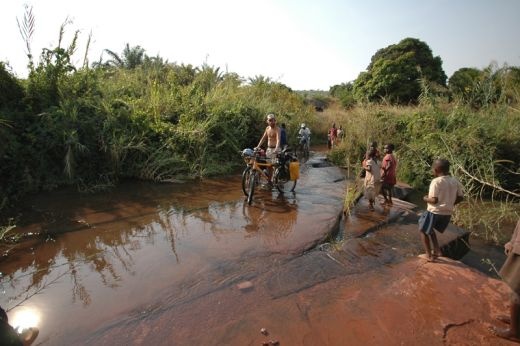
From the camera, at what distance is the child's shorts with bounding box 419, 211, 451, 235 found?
177 inches

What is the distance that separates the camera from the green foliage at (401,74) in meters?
25.4

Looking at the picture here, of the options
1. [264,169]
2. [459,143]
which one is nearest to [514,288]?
[264,169]

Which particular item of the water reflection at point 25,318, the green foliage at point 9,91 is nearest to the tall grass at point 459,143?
the water reflection at point 25,318

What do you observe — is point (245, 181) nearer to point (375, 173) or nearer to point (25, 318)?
point (375, 173)

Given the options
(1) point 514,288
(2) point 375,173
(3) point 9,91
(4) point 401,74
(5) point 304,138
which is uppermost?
(4) point 401,74

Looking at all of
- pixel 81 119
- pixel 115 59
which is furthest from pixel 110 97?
pixel 115 59

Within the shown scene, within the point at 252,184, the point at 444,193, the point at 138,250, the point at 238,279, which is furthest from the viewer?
the point at 252,184

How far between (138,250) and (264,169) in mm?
3691

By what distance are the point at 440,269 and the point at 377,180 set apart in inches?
113

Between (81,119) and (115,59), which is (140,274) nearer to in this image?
(81,119)

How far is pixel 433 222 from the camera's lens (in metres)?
4.50

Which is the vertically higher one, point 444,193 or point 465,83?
point 465,83

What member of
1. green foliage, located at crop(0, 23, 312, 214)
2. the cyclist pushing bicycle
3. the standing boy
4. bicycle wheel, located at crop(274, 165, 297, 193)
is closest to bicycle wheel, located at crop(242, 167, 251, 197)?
bicycle wheel, located at crop(274, 165, 297, 193)

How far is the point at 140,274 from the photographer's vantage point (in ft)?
14.3
